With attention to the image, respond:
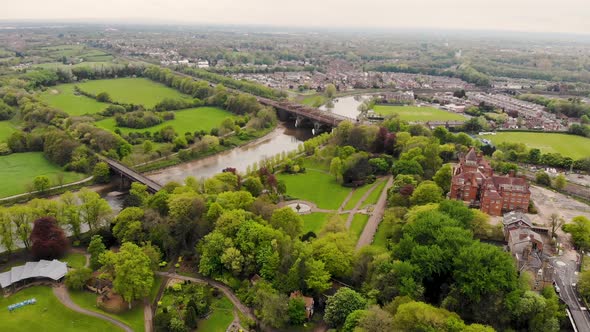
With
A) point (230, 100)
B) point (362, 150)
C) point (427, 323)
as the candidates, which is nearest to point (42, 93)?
point (230, 100)

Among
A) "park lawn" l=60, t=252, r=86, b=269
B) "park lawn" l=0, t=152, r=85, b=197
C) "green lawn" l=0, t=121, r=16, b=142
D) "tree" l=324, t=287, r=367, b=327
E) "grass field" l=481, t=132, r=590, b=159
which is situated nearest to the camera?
"tree" l=324, t=287, r=367, b=327

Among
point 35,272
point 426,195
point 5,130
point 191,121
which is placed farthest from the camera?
point 191,121

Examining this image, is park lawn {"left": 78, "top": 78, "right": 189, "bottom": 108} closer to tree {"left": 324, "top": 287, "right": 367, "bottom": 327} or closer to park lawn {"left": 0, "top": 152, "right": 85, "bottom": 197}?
park lawn {"left": 0, "top": 152, "right": 85, "bottom": 197}

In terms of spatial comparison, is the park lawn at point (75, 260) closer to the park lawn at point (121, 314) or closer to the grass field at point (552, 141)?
the park lawn at point (121, 314)

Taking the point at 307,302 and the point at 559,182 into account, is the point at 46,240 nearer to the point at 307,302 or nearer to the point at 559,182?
the point at 307,302

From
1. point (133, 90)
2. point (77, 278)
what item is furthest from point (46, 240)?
point (133, 90)

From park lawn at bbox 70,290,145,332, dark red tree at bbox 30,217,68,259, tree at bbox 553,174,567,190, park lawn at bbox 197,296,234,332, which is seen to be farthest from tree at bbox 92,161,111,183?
tree at bbox 553,174,567,190
